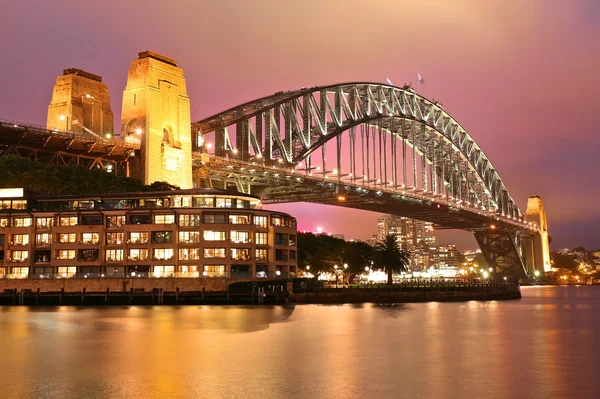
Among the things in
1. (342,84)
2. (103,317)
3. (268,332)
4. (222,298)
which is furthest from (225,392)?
(342,84)

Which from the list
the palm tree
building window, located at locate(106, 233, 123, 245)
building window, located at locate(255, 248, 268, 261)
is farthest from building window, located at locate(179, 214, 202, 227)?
the palm tree

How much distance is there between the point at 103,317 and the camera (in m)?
66.1

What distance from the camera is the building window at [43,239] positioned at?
87144 mm

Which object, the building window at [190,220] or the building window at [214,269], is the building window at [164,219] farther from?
the building window at [214,269]

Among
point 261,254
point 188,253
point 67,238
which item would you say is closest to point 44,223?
point 67,238

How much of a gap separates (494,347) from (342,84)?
95.0 metres

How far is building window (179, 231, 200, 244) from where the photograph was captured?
84031 mm

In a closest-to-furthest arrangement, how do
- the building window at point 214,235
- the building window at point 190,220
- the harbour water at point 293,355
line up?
the harbour water at point 293,355, the building window at point 214,235, the building window at point 190,220

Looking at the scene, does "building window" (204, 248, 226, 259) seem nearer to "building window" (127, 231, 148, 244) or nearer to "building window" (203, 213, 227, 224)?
"building window" (203, 213, 227, 224)

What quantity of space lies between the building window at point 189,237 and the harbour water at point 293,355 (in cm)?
1473

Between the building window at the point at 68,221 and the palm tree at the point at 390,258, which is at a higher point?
the building window at the point at 68,221

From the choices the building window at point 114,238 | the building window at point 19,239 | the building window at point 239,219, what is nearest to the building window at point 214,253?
the building window at point 239,219

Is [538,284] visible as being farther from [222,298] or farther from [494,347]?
[494,347]

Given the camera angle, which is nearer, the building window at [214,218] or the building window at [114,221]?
the building window at [214,218]
